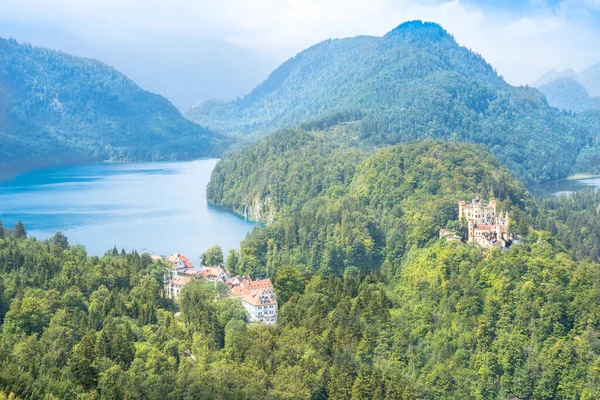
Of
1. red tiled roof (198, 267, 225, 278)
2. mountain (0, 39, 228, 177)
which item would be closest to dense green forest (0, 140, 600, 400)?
red tiled roof (198, 267, 225, 278)

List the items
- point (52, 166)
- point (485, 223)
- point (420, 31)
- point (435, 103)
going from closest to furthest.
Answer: point (485, 223)
point (435, 103)
point (52, 166)
point (420, 31)

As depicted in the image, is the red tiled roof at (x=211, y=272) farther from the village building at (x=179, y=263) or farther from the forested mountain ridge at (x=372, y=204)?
the forested mountain ridge at (x=372, y=204)

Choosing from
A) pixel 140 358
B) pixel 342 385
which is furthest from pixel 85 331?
pixel 342 385

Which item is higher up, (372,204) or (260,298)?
(372,204)

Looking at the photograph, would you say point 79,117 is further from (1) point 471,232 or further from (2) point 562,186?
(1) point 471,232

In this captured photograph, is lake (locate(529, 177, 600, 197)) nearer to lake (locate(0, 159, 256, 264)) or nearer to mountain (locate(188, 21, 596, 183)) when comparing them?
mountain (locate(188, 21, 596, 183))

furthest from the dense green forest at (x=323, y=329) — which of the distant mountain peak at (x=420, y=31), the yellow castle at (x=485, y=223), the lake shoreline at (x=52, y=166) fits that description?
the distant mountain peak at (x=420, y=31)

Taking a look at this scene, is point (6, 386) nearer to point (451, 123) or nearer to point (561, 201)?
point (561, 201)

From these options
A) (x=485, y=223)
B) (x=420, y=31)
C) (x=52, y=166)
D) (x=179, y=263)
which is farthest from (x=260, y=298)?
(x=420, y=31)
